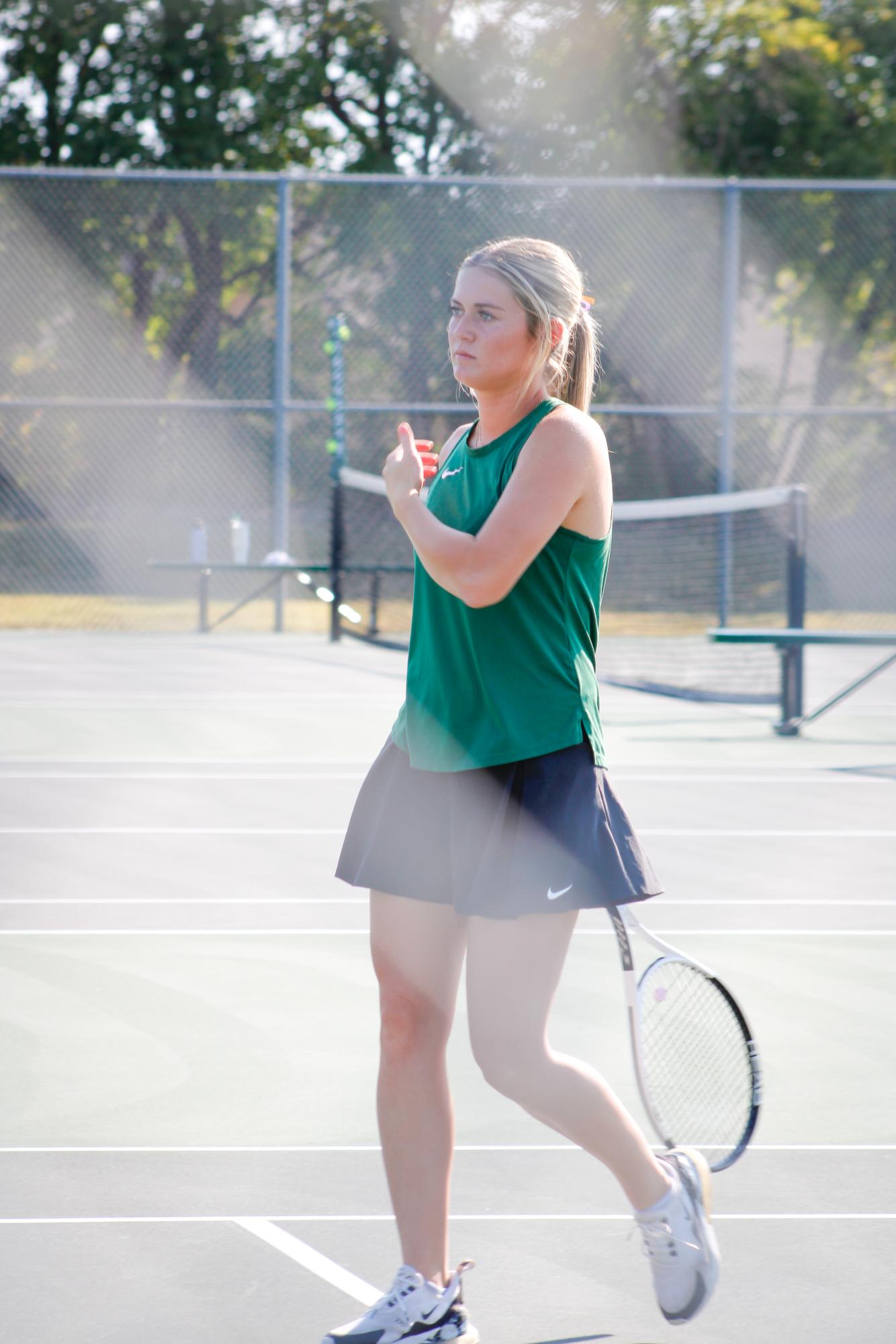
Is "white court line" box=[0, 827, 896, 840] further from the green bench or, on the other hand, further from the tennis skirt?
the tennis skirt

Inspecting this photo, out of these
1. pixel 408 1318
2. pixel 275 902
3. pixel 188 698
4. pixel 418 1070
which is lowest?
pixel 188 698

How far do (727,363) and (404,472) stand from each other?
15525mm

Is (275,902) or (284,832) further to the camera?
(284,832)

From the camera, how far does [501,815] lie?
10.1 feet

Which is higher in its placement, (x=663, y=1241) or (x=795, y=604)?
(x=795, y=604)

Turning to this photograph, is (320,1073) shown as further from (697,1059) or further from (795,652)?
(795,652)

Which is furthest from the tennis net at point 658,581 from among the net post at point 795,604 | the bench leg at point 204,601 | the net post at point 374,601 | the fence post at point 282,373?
the net post at point 795,604

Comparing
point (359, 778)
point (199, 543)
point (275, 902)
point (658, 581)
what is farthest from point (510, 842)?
point (199, 543)

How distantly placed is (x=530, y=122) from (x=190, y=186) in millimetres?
8311

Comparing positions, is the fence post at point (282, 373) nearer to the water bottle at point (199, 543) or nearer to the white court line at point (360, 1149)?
the water bottle at point (199, 543)

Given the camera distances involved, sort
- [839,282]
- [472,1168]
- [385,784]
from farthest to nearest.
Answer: [839,282]
[472,1168]
[385,784]

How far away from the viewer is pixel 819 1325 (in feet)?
10.6

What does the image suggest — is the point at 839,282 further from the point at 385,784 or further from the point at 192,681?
the point at 385,784

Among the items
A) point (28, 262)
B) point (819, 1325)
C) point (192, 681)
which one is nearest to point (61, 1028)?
point (819, 1325)
